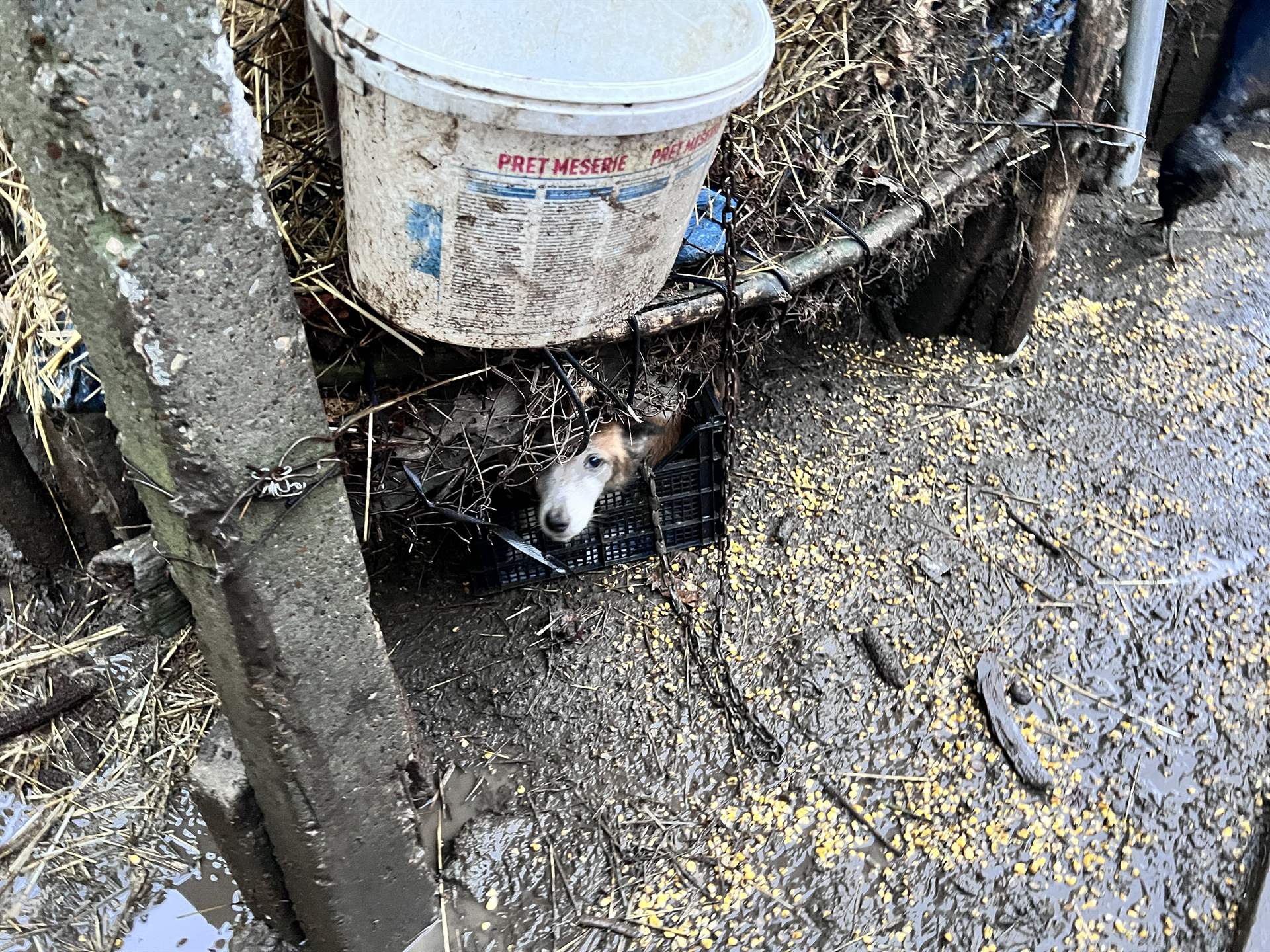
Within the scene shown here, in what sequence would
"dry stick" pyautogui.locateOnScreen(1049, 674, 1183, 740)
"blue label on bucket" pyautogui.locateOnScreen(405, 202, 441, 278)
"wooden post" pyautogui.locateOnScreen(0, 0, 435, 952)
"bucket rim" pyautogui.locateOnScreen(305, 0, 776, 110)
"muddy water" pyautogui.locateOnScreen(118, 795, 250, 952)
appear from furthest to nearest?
"dry stick" pyautogui.locateOnScreen(1049, 674, 1183, 740) → "muddy water" pyautogui.locateOnScreen(118, 795, 250, 952) → "blue label on bucket" pyautogui.locateOnScreen(405, 202, 441, 278) → "bucket rim" pyautogui.locateOnScreen(305, 0, 776, 110) → "wooden post" pyautogui.locateOnScreen(0, 0, 435, 952)

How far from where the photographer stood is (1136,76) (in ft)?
12.2

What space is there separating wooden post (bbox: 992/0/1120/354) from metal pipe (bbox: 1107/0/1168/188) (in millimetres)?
105

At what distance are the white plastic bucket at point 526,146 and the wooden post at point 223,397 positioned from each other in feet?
0.73

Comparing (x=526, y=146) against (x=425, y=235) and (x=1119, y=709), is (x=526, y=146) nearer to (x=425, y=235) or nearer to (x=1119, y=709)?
(x=425, y=235)

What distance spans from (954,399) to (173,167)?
3.60 m

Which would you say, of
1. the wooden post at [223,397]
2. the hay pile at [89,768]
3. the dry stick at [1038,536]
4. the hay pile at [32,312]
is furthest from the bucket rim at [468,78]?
the dry stick at [1038,536]

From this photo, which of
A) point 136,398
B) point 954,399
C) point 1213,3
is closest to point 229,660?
point 136,398

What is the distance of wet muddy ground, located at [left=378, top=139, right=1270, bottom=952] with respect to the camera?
2.63 m

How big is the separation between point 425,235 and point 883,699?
226 centimetres

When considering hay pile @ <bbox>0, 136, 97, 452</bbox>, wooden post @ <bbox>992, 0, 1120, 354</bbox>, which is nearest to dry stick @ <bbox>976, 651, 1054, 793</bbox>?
wooden post @ <bbox>992, 0, 1120, 354</bbox>

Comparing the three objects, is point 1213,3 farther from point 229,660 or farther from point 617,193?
point 229,660

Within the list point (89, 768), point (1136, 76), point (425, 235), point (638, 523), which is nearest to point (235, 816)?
point (89, 768)

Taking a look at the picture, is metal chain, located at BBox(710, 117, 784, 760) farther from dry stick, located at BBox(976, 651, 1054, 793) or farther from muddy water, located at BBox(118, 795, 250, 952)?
muddy water, located at BBox(118, 795, 250, 952)

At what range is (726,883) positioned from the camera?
265 centimetres
